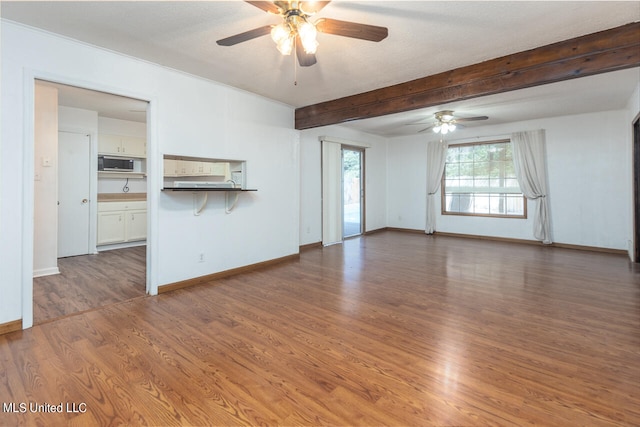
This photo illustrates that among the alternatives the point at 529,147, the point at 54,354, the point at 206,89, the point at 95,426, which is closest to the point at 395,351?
the point at 95,426

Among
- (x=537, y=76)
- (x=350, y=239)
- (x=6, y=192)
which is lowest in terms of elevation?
(x=350, y=239)

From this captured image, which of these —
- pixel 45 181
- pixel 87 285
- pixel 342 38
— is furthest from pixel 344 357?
pixel 45 181

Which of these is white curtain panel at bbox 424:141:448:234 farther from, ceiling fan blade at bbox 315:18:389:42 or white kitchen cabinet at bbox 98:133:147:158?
white kitchen cabinet at bbox 98:133:147:158

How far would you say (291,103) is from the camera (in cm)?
501

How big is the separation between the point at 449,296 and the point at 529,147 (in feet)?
15.0

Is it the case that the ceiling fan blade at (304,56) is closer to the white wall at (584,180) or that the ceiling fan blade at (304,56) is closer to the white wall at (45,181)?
the white wall at (45,181)

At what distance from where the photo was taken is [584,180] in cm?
582

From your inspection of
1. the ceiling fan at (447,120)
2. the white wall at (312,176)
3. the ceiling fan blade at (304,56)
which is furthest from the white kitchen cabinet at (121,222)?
the ceiling fan at (447,120)

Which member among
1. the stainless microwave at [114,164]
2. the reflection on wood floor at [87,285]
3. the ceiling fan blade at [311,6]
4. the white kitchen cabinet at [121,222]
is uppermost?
the ceiling fan blade at [311,6]

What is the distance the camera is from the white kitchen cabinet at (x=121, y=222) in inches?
227

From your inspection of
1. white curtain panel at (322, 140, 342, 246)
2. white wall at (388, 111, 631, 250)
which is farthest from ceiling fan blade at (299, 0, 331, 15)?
white wall at (388, 111, 631, 250)

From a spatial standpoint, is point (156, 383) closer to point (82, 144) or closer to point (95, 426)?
point (95, 426)

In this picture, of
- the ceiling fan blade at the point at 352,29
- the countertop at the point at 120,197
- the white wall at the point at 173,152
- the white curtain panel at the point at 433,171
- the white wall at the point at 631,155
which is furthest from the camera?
the white curtain panel at the point at 433,171

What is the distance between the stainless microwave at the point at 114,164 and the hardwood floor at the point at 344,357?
12.2ft
